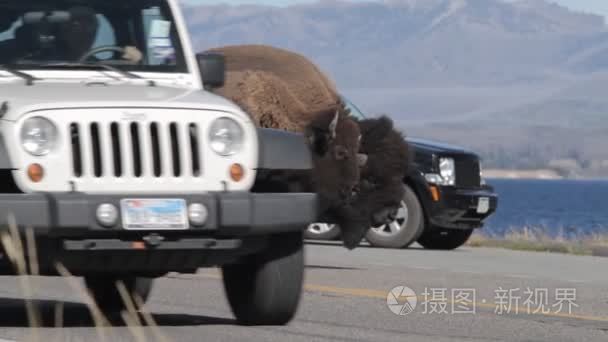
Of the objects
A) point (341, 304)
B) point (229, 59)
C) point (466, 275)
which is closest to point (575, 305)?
point (341, 304)

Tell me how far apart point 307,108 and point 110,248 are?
21.9 ft

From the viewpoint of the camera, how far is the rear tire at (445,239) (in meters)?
20.1

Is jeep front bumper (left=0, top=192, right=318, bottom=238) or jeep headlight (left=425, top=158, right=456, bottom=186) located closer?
jeep front bumper (left=0, top=192, right=318, bottom=238)

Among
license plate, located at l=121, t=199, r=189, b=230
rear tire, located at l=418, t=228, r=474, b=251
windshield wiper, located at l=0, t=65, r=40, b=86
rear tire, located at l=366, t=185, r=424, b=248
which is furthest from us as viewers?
rear tire, located at l=418, t=228, r=474, b=251

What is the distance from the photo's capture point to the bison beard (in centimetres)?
1388

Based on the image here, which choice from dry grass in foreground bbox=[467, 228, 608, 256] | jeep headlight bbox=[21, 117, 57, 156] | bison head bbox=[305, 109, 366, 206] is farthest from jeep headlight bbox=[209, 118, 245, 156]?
dry grass in foreground bbox=[467, 228, 608, 256]

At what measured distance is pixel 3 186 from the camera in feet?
28.0

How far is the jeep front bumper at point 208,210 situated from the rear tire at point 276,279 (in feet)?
0.77

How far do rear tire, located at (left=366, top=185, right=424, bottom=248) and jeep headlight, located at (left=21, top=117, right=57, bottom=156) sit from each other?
10824 millimetres

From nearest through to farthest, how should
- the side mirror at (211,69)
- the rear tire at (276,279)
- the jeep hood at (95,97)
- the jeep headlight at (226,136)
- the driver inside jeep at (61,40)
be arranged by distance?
the jeep hood at (95,97) < the jeep headlight at (226,136) < the rear tire at (276,279) < the driver inside jeep at (61,40) < the side mirror at (211,69)

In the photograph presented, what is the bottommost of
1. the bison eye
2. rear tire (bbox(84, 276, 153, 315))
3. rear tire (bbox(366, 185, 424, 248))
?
rear tire (bbox(366, 185, 424, 248))

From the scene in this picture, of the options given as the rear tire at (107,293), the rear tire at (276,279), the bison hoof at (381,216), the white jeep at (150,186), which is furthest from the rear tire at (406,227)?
the rear tire at (276,279)

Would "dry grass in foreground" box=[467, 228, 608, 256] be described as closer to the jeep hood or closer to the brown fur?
the brown fur

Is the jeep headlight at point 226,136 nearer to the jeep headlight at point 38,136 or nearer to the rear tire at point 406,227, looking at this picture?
the jeep headlight at point 38,136
